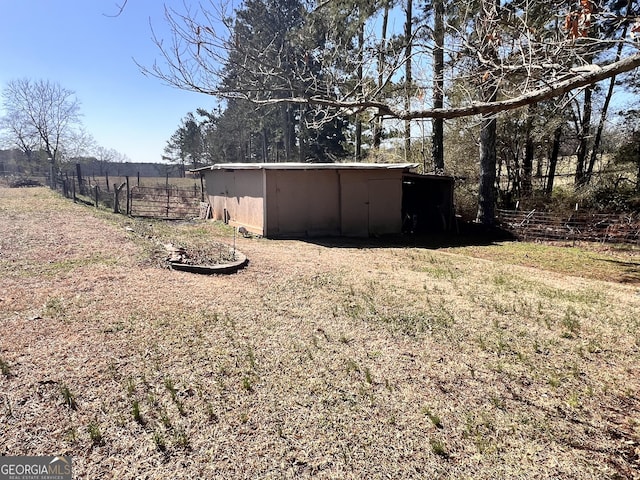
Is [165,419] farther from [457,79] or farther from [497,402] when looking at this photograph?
[457,79]

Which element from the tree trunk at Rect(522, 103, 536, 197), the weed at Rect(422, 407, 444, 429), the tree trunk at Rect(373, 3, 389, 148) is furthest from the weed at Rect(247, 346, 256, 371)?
the tree trunk at Rect(522, 103, 536, 197)

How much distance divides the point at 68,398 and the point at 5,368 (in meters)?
0.81

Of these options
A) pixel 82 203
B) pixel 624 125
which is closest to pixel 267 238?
pixel 82 203

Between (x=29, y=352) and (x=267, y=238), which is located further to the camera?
(x=267, y=238)

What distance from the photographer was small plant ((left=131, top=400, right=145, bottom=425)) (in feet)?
7.71

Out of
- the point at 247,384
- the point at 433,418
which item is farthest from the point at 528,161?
the point at 247,384

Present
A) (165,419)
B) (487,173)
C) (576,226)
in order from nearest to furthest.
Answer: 1. (165,419)
2. (576,226)
3. (487,173)

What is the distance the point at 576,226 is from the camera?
10.6m

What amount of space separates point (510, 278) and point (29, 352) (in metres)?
6.75

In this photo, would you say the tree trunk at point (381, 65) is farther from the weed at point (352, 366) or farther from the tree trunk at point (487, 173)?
the tree trunk at point (487, 173)

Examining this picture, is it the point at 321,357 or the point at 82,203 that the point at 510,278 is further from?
the point at 82,203

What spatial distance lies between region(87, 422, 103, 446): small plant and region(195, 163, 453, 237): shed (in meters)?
8.21

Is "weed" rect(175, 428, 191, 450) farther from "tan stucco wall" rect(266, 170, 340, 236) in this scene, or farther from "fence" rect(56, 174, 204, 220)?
"fence" rect(56, 174, 204, 220)

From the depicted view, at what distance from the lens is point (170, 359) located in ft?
10.3
